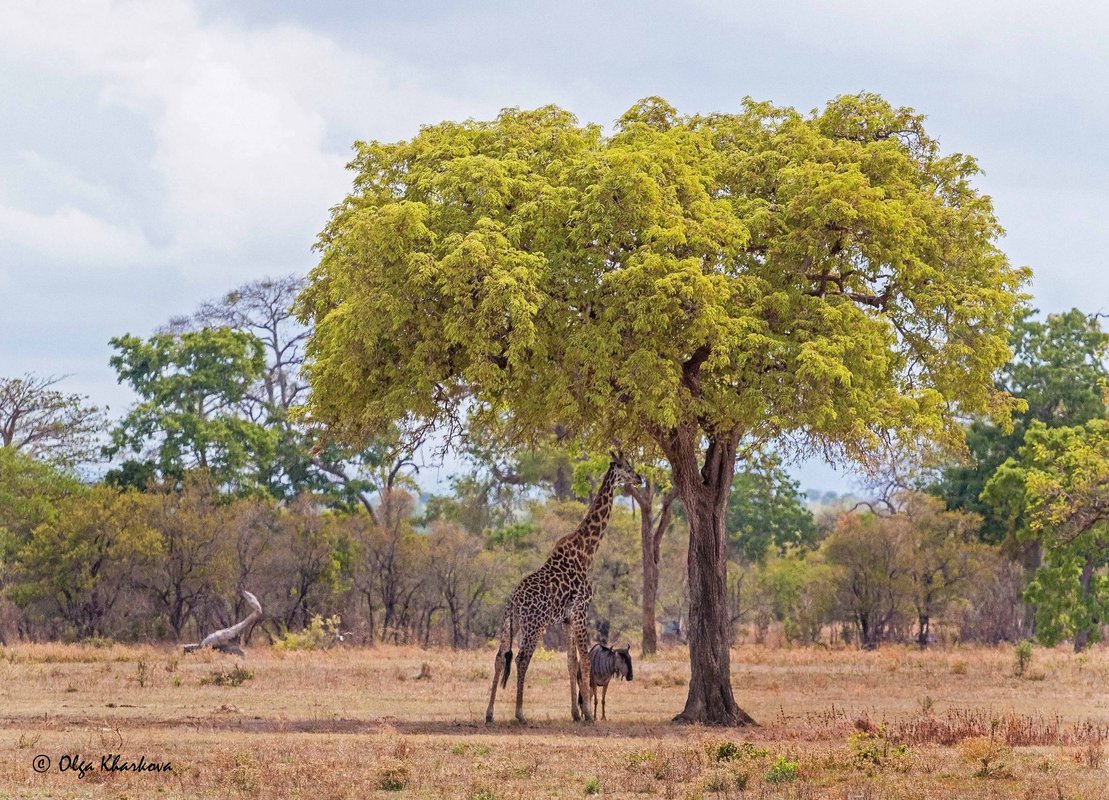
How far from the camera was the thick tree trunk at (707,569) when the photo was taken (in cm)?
1945

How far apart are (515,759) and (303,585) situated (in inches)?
1152

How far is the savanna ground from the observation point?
12.1 meters

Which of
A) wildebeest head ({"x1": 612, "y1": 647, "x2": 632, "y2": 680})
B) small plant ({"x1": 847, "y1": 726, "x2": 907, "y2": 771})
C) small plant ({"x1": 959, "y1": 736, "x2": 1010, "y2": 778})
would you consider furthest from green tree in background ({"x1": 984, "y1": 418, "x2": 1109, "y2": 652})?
small plant ({"x1": 847, "y1": 726, "x2": 907, "y2": 771})

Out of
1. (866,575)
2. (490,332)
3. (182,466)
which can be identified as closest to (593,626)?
(866,575)

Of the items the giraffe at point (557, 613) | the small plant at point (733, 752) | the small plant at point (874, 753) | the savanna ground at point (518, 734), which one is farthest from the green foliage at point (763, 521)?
the small plant at point (733, 752)

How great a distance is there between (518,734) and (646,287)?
6007 millimetres

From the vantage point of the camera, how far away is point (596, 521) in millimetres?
20281

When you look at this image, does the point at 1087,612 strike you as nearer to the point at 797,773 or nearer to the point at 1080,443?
the point at 1080,443

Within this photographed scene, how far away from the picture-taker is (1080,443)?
35750 mm

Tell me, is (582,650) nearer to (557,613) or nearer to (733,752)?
(557,613)

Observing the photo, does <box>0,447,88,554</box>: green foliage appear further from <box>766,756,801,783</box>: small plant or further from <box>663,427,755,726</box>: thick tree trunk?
<box>766,756,801,783</box>: small plant

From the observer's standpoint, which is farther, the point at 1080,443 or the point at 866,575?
the point at 866,575

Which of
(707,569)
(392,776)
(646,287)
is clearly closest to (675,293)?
(646,287)

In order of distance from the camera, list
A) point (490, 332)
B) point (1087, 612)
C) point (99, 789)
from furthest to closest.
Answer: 1. point (1087, 612)
2. point (490, 332)
3. point (99, 789)
